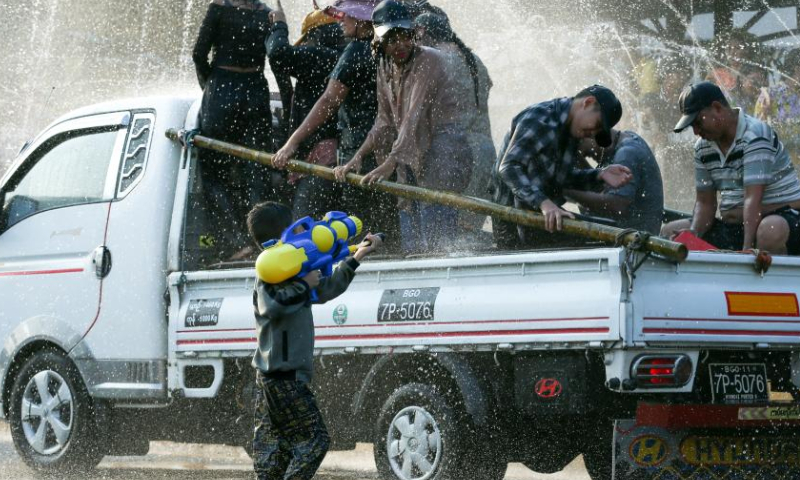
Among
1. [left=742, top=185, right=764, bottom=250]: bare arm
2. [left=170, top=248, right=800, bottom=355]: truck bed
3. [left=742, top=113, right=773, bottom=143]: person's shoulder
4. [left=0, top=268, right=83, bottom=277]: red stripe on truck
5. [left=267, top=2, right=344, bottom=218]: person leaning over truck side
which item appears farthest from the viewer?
[left=0, top=268, right=83, bottom=277]: red stripe on truck

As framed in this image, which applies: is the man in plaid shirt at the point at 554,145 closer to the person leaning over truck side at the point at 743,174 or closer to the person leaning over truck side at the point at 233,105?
the person leaning over truck side at the point at 743,174

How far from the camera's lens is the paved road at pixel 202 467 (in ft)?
28.6

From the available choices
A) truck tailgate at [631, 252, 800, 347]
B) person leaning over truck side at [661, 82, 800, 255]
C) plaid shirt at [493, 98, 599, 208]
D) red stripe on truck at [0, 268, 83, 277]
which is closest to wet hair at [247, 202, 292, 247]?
plaid shirt at [493, 98, 599, 208]

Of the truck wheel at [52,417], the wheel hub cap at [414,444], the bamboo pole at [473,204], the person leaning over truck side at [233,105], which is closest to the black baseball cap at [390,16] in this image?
the bamboo pole at [473,204]

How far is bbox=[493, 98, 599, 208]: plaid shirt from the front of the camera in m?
6.67

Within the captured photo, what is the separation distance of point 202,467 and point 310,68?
3088mm

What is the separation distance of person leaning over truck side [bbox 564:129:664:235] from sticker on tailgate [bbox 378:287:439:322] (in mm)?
1004

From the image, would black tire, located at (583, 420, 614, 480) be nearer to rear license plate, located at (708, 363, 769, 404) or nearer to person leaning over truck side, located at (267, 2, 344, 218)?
rear license plate, located at (708, 363, 769, 404)

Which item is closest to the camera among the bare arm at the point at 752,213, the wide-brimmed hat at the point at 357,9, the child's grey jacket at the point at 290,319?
the child's grey jacket at the point at 290,319

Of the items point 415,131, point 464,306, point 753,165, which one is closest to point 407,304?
point 464,306

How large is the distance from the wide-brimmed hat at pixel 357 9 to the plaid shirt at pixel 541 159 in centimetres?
131

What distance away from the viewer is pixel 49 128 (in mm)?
8883

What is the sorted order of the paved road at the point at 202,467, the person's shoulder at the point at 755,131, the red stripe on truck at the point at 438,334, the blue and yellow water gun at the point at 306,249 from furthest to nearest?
the paved road at the point at 202,467, the person's shoulder at the point at 755,131, the red stripe on truck at the point at 438,334, the blue and yellow water gun at the point at 306,249

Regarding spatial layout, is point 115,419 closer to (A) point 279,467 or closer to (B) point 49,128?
(B) point 49,128
